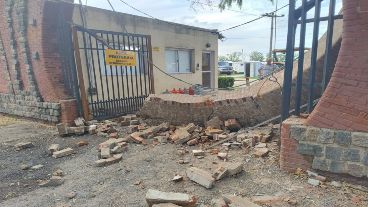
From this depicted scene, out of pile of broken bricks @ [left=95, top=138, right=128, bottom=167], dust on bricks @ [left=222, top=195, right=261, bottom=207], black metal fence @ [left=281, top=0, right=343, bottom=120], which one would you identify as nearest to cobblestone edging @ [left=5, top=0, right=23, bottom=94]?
pile of broken bricks @ [left=95, top=138, right=128, bottom=167]

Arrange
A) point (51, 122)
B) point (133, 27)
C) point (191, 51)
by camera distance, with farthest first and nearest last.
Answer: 1. point (191, 51)
2. point (133, 27)
3. point (51, 122)

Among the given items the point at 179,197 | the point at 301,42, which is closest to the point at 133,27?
the point at 301,42

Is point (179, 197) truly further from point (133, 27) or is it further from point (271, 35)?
point (271, 35)

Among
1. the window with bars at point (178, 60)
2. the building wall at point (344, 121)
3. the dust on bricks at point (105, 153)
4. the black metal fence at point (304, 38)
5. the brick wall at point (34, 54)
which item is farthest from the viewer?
the window with bars at point (178, 60)

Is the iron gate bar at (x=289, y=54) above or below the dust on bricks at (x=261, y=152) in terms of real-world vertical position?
above

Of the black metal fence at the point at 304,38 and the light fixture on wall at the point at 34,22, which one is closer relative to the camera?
the black metal fence at the point at 304,38

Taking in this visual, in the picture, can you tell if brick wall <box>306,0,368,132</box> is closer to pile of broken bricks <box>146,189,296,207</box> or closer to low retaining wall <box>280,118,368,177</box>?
low retaining wall <box>280,118,368,177</box>

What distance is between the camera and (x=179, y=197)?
2.98 meters

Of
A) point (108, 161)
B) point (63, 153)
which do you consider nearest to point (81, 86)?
point (63, 153)

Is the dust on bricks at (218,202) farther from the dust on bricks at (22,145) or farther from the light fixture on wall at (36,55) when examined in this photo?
the light fixture on wall at (36,55)

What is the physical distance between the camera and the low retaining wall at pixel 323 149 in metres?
3.17

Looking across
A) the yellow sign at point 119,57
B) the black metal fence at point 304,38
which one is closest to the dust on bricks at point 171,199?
the black metal fence at point 304,38

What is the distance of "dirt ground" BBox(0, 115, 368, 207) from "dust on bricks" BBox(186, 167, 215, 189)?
0.07 m

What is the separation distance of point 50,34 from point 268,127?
579 centimetres
